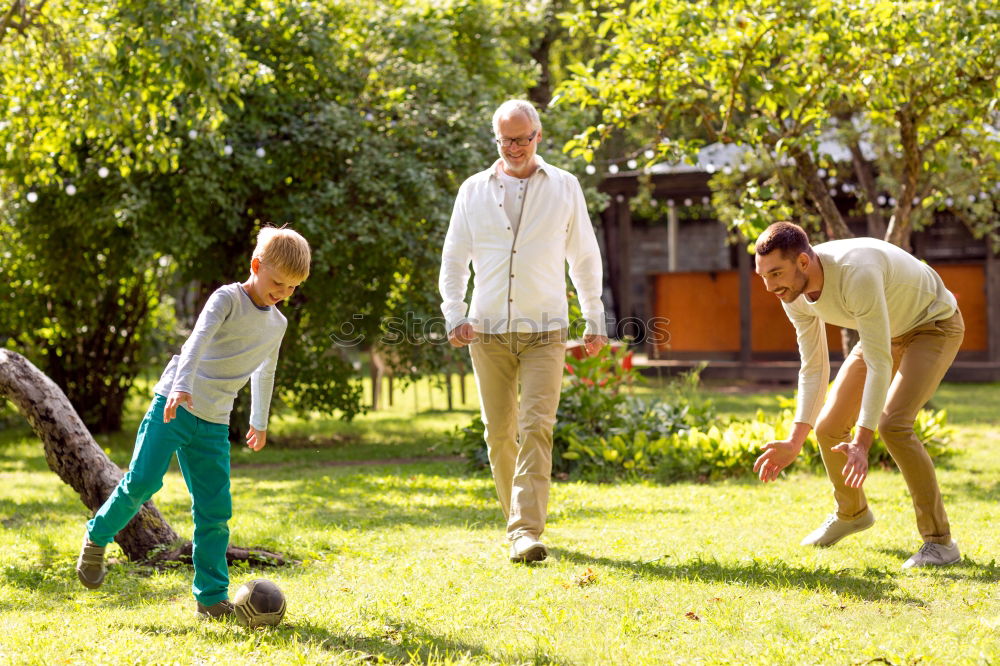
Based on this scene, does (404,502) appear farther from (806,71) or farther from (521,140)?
(806,71)

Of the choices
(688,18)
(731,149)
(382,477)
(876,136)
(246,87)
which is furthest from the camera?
(731,149)

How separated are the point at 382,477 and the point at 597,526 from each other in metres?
3.06

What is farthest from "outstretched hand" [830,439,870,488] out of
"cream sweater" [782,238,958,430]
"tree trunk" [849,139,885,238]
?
"tree trunk" [849,139,885,238]

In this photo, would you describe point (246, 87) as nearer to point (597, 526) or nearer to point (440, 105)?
point (440, 105)

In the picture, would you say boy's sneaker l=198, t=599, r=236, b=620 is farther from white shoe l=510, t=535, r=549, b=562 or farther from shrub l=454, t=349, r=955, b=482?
shrub l=454, t=349, r=955, b=482

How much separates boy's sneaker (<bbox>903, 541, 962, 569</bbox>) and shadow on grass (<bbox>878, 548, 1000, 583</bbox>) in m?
0.03

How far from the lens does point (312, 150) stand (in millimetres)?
10719

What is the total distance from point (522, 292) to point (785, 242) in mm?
1357

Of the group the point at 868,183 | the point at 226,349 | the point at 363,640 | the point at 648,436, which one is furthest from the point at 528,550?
the point at 868,183

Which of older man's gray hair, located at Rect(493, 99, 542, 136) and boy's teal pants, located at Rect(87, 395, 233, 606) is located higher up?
older man's gray hair, located at Rect(493, 99, 542, 136)

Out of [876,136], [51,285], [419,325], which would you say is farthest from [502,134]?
[876,136]

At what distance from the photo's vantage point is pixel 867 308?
4.38 metres

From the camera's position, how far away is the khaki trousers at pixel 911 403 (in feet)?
15.4

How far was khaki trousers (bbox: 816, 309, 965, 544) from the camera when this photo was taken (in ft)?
15.4
